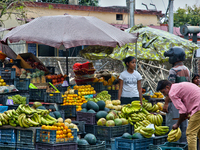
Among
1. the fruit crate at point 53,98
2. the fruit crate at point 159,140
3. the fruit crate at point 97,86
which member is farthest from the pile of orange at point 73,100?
the fruit crate at point 159,140

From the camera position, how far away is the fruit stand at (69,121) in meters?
5.11

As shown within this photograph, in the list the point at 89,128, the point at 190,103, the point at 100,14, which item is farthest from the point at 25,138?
the point at 100,14

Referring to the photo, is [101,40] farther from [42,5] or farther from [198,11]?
[198,11]

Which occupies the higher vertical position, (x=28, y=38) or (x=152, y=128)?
(x=28, y=38)

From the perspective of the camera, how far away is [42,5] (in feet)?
61.5

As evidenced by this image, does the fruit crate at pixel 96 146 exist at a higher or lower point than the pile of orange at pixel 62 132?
lower

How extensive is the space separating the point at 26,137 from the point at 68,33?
9.79 ft

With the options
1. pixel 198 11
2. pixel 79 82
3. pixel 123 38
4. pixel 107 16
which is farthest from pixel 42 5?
pixel 198 11

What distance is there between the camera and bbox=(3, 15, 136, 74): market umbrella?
23.3 ft

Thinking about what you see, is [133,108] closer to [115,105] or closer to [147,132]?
[115,105]

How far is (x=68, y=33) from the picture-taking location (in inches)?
286

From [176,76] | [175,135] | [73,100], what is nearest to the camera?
[175,135]

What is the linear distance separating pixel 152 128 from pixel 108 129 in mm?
896

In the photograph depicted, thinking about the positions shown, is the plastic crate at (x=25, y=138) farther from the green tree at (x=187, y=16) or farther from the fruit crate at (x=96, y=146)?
the green tree at (x=187, y=16)
